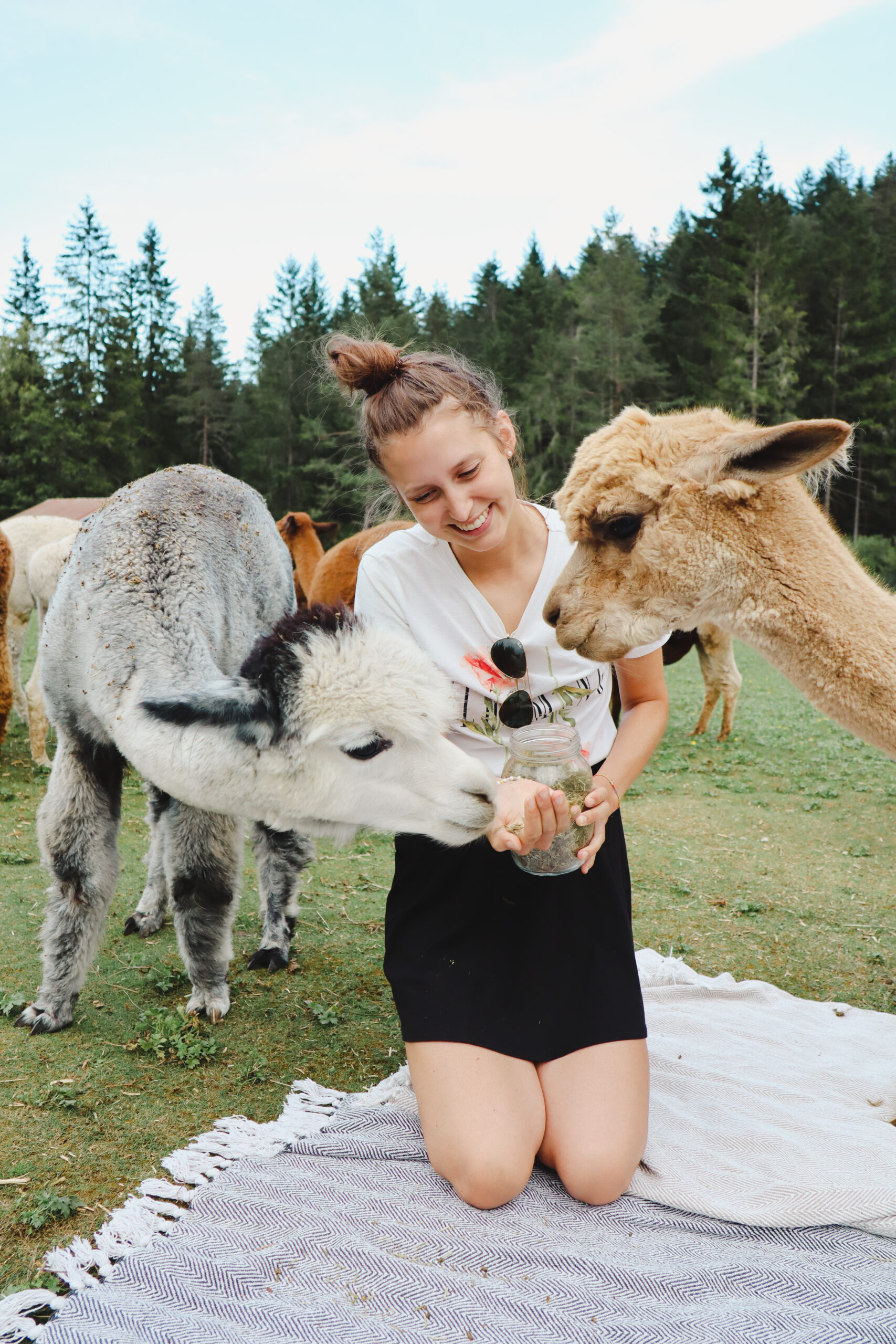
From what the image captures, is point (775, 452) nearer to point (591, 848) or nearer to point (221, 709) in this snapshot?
point (591, 848)

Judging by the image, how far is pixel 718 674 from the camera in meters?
8.08

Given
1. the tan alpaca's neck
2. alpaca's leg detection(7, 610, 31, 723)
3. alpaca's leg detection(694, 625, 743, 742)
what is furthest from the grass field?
alpaca's leg detection(694, 625, 743, 742)

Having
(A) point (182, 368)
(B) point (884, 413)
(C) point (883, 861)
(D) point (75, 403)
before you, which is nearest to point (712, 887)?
(C) point (883, 861)

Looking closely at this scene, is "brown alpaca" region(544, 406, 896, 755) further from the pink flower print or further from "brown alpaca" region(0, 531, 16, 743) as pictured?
"brown alpaca" region(0, 531, 16, 743)

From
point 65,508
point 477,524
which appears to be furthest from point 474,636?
point 65,508

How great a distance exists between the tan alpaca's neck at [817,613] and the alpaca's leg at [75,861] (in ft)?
6.10

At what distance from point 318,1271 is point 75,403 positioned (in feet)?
140

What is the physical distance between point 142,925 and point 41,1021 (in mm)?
905

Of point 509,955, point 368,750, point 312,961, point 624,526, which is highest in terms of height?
point 624,526

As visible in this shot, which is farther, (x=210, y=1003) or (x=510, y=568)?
(x=210, y=1003)

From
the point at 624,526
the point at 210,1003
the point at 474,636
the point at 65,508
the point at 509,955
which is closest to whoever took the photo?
the point at 624,526

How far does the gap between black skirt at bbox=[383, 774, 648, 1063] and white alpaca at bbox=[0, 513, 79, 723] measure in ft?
19.6

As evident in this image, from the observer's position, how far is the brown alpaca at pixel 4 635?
5.98 m

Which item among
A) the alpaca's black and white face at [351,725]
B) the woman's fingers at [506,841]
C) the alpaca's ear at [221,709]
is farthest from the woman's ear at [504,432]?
the woman's fingers at [506,841]
